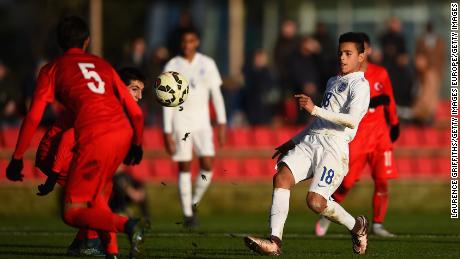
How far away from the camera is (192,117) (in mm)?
16750

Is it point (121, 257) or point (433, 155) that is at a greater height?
point (121, 257)

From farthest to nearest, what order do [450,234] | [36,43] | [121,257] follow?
[36,43] < [450,234] < [121,257]

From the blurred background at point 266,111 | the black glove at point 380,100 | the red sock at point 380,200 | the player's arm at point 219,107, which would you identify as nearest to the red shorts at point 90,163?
the black glove at point 380,100

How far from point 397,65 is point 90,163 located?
14611 millimetres

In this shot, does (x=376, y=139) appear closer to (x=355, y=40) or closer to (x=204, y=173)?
(x=204, y=173)

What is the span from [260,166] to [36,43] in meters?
26.1

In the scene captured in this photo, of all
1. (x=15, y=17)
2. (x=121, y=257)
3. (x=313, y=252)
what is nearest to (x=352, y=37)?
(x=313, y=252)

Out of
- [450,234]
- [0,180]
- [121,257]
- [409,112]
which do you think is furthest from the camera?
[409,112]

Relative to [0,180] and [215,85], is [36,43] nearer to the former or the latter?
[0,180]

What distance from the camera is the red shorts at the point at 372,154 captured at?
1482cm

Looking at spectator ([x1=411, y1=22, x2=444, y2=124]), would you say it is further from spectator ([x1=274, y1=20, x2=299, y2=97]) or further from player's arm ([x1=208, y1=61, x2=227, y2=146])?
player's arm ([x1=208, y1=61, x2=227, y2=146])

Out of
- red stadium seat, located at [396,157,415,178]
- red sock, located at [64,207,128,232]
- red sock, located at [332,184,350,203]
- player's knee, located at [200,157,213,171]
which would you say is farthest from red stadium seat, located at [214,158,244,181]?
red sock, located at [64,207,128,232]

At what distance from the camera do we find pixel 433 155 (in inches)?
898

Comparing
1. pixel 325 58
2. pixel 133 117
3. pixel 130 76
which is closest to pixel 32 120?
pixel 133 117
